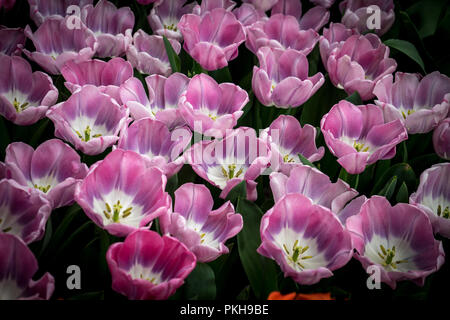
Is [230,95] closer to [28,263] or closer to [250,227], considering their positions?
[250,227]

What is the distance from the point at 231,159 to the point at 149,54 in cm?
40

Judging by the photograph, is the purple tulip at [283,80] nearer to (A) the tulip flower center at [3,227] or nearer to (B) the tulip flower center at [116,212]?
(B) the tulip flower center at [116,212]

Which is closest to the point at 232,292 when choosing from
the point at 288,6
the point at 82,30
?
the point at 82,30

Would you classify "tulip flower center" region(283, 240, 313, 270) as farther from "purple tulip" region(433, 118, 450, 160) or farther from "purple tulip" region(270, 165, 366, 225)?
"purple tulip" region(433, 118, 450, 160)

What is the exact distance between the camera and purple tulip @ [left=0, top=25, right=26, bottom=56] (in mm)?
1262

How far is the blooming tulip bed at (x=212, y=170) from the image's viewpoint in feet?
2.71

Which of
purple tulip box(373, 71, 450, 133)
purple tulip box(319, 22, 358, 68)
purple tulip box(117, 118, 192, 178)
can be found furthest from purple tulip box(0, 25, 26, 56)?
purple tulip box(373, 71, 450, 133)

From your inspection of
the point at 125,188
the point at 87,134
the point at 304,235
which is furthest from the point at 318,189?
the point at 87,134

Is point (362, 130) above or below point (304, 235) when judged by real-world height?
above

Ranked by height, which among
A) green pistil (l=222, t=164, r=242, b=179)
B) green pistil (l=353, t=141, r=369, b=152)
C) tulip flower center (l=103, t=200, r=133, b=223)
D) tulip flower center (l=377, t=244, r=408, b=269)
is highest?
green pistil (l=353, t=141, r=369, b=152)

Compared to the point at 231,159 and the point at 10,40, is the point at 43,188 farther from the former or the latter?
the point at 10,40

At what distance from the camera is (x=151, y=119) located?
983 mm

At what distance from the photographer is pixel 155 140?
1.00 meters

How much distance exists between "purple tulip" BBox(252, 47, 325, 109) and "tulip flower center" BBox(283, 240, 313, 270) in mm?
340
